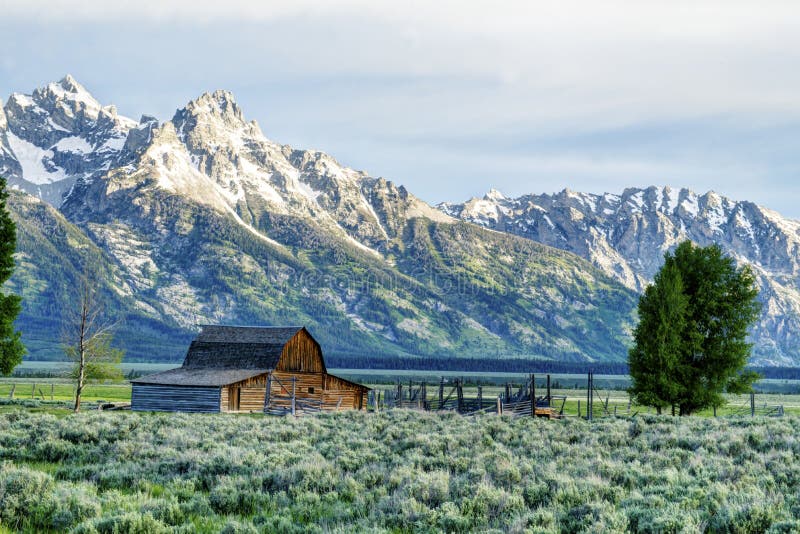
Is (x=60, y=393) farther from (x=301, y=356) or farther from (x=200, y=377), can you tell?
(x=301, y=356)

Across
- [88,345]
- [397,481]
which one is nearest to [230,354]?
[88,345]

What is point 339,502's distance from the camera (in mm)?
16141

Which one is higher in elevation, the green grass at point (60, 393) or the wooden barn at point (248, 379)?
the wooden barn at point (248, 379)

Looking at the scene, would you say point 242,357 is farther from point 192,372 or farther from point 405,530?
point 405,530

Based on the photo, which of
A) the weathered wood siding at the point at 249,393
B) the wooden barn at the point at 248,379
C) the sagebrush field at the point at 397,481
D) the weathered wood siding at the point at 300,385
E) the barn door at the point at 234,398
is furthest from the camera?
the weathered wood siding at the point at 300,385

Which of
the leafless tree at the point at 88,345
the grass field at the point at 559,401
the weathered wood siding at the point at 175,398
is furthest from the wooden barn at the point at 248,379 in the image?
the grass field at the point at 559,401

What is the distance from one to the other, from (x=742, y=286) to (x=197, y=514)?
40.8 meters

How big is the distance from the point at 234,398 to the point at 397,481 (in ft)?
148

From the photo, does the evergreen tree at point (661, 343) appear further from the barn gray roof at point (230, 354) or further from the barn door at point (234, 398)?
the barn door at point (234, 398)

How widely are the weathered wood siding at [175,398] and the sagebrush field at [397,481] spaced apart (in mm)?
28981

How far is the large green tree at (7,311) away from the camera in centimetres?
3988

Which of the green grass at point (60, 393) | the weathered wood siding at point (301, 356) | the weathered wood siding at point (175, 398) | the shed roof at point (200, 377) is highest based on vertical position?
the weathered wood siding at point (301, 356)

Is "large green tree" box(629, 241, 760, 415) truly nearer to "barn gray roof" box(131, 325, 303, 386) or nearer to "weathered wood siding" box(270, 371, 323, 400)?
"weathered wood siding" box(270, 371, 323, 400)

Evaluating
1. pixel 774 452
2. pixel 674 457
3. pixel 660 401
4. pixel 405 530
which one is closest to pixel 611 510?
pixel 405 530
